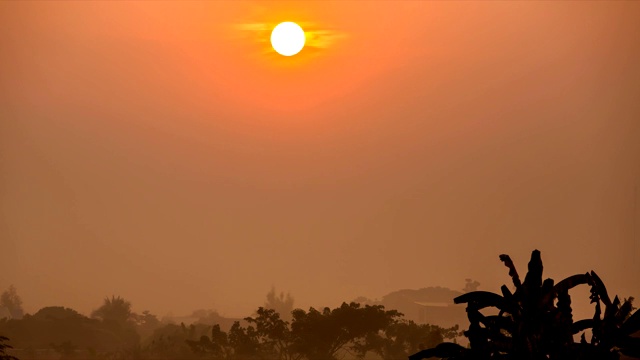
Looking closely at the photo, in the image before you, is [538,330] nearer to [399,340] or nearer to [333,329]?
[333,329]

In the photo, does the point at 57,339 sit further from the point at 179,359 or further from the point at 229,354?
the point at 229,354

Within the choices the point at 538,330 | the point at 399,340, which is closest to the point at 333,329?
the point at 399,340

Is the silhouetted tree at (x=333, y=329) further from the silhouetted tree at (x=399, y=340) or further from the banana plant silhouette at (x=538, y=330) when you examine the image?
the banana plant silhouette at (x=538, y=330)

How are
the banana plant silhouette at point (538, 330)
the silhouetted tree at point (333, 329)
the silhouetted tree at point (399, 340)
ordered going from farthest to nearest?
the silhouetted tree at point (399, 340), the silhouetted tree at point (333, 329), the banana plant silhouette at point (538, 330)

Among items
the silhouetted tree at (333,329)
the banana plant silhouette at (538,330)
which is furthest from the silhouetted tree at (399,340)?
the banana plant silhouette at (538,330)

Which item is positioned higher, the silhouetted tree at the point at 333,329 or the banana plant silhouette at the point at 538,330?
the silhouetted tree at the point at 333,329

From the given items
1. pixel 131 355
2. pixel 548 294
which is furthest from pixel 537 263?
pixel 131 355

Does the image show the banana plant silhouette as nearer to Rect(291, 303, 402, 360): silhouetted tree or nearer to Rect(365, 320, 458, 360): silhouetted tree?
Rect(291, 303, 402, 360): silhouetted tree

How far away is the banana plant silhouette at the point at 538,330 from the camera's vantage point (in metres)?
9.13

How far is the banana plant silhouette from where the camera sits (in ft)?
30.0

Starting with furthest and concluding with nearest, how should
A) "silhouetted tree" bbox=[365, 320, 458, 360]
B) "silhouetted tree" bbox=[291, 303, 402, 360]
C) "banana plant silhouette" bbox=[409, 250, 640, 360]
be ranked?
1. "silhouetted tree" bbox=[365, 320, 458, 360]
2. "silhouetted tree" bbox=[291, 303, 402, 360]
3. "banana plant silhouette" bbox=[409, 250, 640, 360]

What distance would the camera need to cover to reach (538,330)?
930cm

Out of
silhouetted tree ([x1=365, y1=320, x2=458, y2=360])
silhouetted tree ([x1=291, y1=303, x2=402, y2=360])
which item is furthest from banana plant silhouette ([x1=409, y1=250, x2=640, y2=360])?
silhouetted tree ([x1=365, y1=320, x2=458, y2=360])

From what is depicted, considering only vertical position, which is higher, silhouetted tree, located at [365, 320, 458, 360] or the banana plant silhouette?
silhouetted tree, located at [365, 320, 458, 360]
